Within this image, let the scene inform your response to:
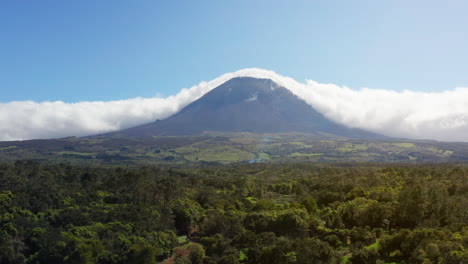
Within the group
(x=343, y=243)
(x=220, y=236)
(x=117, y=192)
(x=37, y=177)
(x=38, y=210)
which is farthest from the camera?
(x=37, y=177)

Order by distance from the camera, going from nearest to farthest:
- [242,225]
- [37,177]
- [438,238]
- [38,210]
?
[438,238], [242,225], [38,210], [37,177]

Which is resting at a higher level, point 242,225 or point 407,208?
point 407,208

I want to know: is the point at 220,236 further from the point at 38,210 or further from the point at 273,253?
the point at 38,210

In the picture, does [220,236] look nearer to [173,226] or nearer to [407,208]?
[173,226]

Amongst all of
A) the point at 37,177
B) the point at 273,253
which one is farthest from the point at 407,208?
Result: the point at 37,177

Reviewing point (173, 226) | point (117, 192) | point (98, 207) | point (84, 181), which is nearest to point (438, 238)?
point (173, 226)

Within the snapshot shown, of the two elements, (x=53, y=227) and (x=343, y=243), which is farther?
(x=53, y=227)

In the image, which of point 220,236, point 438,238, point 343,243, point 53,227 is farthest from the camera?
point 53,227
